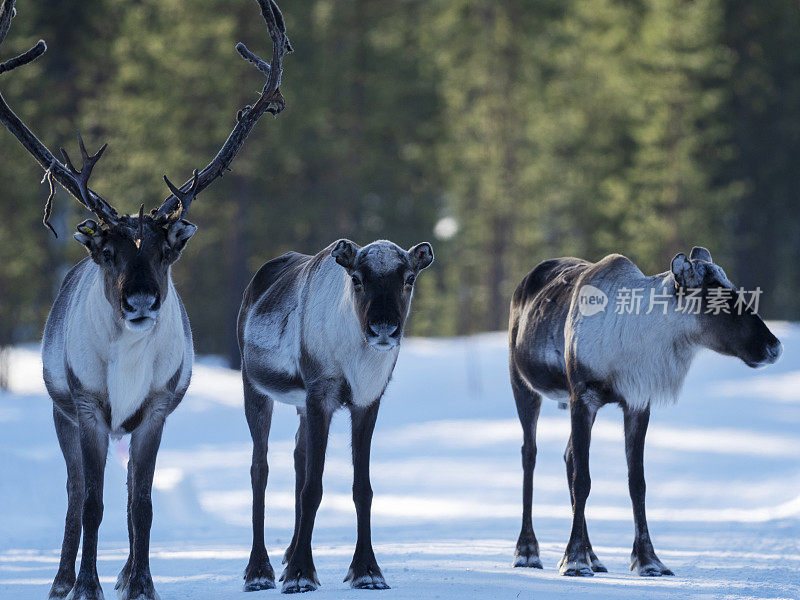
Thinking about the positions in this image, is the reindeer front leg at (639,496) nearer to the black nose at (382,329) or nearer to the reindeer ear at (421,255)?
the reindeer ear at (421,255)

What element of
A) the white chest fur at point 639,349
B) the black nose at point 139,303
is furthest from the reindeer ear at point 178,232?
the white chest fur at point 639,349

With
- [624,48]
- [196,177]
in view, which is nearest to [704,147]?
[624,48]

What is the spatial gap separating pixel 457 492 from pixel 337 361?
28.4 feet

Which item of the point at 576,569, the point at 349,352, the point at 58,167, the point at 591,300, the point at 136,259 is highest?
the point at 58,167

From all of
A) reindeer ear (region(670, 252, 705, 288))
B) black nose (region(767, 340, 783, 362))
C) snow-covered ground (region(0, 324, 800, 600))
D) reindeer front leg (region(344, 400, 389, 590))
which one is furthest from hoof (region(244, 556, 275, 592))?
black nose (region(767, 340, 783, 362))

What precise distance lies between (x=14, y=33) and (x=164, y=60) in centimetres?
424

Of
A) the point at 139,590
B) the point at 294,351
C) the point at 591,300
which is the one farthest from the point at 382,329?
the point at 591,300

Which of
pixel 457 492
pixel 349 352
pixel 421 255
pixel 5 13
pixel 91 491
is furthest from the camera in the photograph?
pixel 457 492

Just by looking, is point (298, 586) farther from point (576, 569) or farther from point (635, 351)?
point (635, 351)

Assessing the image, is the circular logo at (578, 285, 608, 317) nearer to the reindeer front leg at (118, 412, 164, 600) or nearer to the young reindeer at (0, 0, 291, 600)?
the young reindeer at (0, 0, 291, 600)

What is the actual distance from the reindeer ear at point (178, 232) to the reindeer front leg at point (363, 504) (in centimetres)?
157

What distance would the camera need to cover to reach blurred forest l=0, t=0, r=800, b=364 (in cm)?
2952

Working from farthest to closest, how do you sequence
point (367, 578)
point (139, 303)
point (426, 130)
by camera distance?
point (426, 130) < point (367, 578) < point (139, 303)

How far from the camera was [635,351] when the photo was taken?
8.93m
